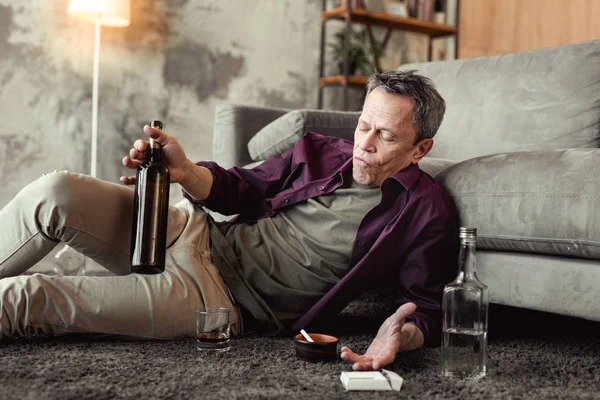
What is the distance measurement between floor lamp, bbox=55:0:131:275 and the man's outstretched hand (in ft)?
7.53

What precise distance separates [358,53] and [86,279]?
3.37m

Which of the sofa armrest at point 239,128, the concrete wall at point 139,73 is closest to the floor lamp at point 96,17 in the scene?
the concrete wall at point 139,73

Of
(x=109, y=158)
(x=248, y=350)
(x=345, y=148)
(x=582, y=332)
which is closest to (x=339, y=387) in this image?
(x=248, y=350)

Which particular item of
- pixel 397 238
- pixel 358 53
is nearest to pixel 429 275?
pixel 397 238

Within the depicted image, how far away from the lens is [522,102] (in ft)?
7.97

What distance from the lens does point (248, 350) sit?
5.16ft

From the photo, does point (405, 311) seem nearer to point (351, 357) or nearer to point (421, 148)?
point (351, 357)

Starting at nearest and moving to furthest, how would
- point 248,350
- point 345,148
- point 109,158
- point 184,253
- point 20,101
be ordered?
point 248,350 → point 184,253 → point 345,148 → point 20,101 → point 109,158

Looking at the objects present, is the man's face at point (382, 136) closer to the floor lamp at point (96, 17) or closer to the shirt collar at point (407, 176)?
the shirt collar at point (407, 176)

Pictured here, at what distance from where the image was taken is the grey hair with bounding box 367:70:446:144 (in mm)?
1723

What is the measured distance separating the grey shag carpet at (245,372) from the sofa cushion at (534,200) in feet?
0.90

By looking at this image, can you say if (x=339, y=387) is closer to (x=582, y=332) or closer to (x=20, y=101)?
(x=582, y=332)

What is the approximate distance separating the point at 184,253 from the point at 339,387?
1.88 ft

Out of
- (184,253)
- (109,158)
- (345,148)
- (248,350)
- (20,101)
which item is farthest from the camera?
(109,158)
